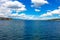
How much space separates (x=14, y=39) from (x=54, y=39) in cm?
912

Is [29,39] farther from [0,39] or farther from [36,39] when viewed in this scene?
[0,39]

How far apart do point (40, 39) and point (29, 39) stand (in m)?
2.47

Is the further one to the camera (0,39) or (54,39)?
(54,39)

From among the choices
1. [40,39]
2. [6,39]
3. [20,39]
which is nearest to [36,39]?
[40,39]

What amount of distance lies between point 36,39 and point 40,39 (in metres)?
0.92

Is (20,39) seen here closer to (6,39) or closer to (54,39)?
(6,39)

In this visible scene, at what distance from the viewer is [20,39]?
41875 millimetres

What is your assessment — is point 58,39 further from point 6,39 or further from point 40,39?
point 6,39

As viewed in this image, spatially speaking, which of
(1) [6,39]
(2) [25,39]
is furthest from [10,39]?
(2) [25,39]

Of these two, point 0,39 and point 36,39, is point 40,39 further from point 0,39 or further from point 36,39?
point 0,39

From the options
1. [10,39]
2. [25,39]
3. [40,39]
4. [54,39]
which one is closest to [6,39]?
[10,39]

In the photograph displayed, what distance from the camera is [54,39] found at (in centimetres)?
4319

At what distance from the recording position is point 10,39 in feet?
134

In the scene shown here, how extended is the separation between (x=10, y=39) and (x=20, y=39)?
230cm
